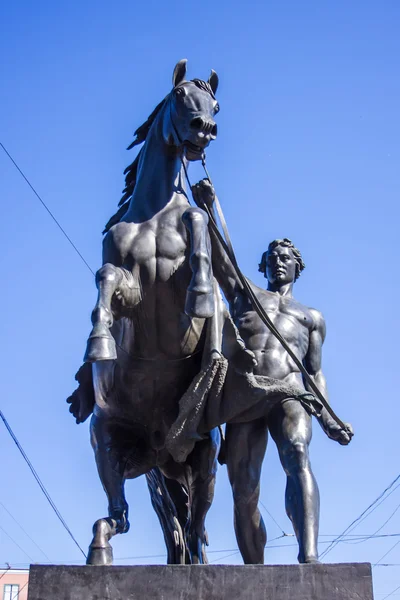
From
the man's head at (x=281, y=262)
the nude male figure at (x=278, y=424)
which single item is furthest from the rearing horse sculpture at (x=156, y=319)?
the man's head at (x=281, y=262)

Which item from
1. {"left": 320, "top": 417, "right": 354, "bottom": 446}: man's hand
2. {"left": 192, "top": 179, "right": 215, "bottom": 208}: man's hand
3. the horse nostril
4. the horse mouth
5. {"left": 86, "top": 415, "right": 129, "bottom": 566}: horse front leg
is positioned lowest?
{"left": 86, "top": 415, "right": 129, "bottom": 566}: horse front leg

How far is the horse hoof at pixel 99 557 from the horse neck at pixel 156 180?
6.98 ft

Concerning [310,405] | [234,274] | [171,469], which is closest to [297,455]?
[310,405]

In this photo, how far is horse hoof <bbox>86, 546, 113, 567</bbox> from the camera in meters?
6.27

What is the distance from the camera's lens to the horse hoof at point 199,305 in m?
6.37

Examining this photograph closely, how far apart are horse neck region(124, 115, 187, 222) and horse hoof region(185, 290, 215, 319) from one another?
85cm

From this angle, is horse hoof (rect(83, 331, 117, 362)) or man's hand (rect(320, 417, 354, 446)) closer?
horse hoof (rect(83, 331, 117, 362))

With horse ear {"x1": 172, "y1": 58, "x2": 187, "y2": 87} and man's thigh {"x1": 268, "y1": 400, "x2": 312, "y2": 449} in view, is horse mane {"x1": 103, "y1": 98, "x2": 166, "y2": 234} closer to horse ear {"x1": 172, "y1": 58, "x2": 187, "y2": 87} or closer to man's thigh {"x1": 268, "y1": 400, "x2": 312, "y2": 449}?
horse ear {"x1": 172, "y1": 58, "x2": 187, "y2": 87}

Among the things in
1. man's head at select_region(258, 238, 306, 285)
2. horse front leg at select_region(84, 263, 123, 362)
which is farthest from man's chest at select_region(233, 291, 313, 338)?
horse front leg at select_region(84, 263, 123, 362)

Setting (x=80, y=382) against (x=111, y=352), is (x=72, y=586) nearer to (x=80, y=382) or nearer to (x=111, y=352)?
(x=111, y=352)

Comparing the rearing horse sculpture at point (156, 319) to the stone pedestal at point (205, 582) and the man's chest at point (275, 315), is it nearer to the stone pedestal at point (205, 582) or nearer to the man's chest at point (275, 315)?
the stone pedestal at point (205, 582)

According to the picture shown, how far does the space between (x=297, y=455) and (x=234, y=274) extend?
1410mm

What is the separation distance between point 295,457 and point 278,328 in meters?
1.15

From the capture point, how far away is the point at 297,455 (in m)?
6.95
